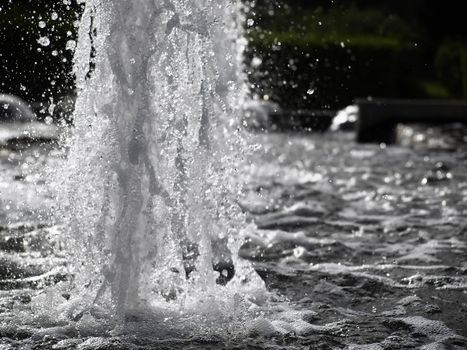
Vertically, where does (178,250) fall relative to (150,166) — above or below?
below

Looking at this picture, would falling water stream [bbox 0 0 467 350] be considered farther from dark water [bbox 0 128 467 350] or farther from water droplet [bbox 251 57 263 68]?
water droplet [bbox 251 57 263 68]

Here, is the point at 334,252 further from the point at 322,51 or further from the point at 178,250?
the point at 322,51

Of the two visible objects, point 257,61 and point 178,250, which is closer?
point 178,250

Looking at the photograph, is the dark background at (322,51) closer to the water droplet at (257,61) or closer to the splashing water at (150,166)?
the water droplet at (257,61)

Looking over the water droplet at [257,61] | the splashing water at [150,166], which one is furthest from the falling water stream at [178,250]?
the water droplet at [257,61]

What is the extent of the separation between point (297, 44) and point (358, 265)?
695cm

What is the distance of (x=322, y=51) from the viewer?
1619 cm

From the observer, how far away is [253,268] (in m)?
4.30

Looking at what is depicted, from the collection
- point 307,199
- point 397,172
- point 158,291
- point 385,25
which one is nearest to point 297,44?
point 397,172

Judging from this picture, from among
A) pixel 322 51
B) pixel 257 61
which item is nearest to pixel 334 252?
pixel 257 61

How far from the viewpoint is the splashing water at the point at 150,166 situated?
358 cm

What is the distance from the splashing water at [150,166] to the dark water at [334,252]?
32cm

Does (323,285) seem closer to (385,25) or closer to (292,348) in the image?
(292,348)

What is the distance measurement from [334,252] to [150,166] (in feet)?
5.57
